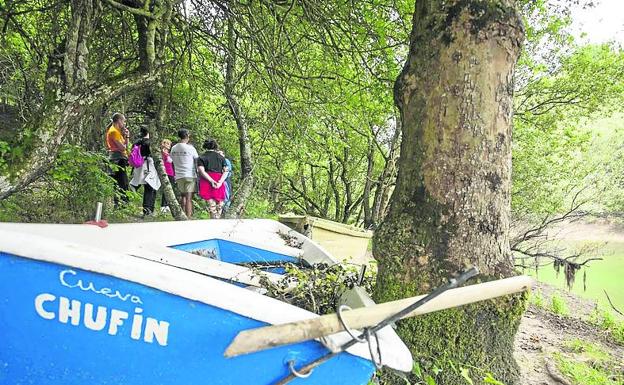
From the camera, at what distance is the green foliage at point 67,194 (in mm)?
4762

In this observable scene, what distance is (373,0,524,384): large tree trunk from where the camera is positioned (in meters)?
2.43

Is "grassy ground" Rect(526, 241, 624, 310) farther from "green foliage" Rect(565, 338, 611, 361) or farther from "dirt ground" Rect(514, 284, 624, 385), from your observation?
"green foliage" Rect(565, 338, 611, 361)

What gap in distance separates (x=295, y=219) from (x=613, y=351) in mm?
4395

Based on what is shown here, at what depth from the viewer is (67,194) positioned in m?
5.50

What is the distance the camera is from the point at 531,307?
805 cm

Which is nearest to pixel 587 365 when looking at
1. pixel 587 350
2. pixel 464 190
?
pixel 587 350

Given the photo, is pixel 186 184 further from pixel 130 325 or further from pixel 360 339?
pixel 360 339

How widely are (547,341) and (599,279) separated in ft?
49.0

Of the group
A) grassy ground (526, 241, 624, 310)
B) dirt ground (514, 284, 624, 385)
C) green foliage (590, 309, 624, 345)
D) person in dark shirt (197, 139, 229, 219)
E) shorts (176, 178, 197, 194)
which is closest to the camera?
dirt ground (514, 284, 624, 385)

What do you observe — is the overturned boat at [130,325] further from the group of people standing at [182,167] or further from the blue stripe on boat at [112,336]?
the group of people standing at [182,167]

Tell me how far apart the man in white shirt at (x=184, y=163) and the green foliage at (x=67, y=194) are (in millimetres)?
1162

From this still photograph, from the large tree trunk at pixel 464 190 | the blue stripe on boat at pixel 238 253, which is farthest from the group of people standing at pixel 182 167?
the large tree trunk at pixel 464 190

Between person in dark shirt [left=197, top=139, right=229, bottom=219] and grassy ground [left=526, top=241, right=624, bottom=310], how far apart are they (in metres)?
10.5

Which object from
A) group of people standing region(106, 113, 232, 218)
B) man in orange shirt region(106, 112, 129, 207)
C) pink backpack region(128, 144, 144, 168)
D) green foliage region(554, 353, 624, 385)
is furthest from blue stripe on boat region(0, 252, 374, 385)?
pink backpack region(128, 144, 144, 168)
